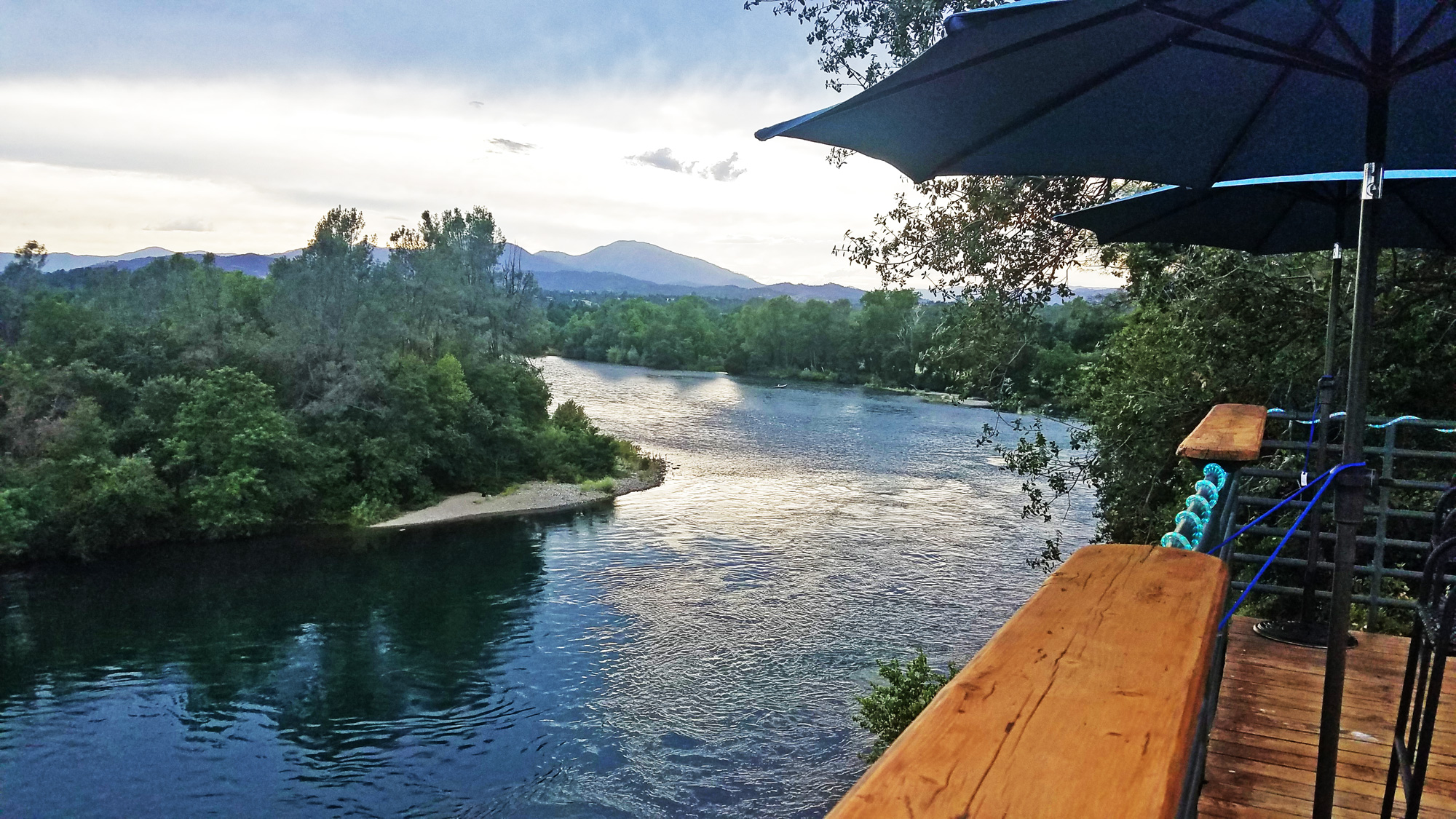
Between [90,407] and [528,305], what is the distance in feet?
72.5

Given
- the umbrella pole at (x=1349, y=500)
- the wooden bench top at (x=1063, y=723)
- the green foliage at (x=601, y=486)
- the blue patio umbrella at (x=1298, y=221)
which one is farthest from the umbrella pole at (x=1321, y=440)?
the green foliage at (x=601, y=486)

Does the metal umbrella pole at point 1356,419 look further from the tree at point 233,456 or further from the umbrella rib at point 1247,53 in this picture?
the tree at point 233,456

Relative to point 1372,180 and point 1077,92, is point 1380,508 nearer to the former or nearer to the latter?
point 1372,180

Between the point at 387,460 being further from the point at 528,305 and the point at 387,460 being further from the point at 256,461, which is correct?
the point at 528,305

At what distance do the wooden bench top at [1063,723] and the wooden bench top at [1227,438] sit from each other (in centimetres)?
104

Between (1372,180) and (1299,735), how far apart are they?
1.85m

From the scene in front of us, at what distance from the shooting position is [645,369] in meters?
67.9

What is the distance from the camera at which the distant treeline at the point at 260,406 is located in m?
23.0

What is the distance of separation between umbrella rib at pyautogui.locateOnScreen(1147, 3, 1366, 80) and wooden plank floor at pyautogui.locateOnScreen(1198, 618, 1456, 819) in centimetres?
176

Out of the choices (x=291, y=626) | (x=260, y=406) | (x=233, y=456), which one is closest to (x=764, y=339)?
(x=260, y=406)

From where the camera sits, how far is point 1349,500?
146 centimetres

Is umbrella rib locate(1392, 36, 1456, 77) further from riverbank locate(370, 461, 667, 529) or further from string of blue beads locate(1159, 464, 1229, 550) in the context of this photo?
riverbank locate(370, 461, 667, 529)

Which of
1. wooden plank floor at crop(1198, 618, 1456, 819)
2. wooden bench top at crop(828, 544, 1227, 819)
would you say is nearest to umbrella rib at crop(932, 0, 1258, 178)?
wooden bench top at crop(828, 544, 1227, 819)

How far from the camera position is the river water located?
39.5 ft
